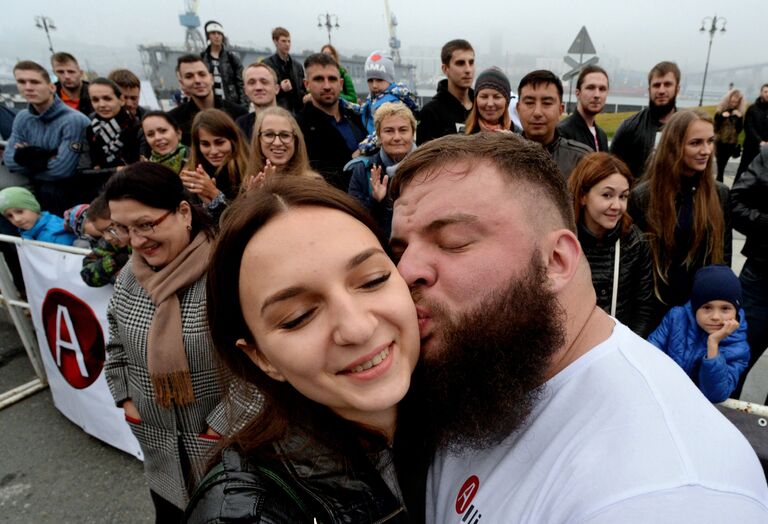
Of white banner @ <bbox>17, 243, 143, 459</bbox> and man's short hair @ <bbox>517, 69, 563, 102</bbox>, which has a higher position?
man's short hair @ <bbox>517, 69, 563, 102</bbox>

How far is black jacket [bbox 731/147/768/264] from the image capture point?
3104mm

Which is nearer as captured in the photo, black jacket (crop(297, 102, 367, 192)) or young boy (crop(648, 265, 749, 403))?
young boy (crop(648, 265, 749, 403))

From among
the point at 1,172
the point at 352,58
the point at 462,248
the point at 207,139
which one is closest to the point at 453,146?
the point at 462,248

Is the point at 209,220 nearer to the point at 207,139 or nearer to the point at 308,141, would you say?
the point at 207,139

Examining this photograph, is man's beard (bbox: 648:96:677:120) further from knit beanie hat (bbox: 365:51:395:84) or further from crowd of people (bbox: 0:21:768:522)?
crowd of people (bbox: 0:21:768:522)

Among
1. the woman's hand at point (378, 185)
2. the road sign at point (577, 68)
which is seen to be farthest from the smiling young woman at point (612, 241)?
the road sign at point (577, 68)

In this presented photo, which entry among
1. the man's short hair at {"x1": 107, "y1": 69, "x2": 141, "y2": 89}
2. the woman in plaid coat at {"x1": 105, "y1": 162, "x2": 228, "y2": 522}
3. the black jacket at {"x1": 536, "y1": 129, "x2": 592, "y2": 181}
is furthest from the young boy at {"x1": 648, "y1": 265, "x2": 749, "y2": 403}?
the man's short hair at {"x1": 107, "y1": 69, "x2": 141, "y2": 89}

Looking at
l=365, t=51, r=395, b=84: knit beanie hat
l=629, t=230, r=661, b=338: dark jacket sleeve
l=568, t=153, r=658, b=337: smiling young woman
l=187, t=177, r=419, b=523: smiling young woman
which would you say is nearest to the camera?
l=187, t=177, r=419, b=523: smiling young woman

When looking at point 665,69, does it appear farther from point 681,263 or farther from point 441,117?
point 681,263

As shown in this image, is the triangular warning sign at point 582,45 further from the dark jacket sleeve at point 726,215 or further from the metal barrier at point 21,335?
the metal barrier at point 21,335

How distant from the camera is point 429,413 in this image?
117 centimetres

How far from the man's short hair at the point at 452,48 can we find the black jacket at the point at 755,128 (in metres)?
4.96

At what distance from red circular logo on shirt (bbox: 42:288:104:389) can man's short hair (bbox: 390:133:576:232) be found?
113 inches

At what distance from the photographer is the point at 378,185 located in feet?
11.6
